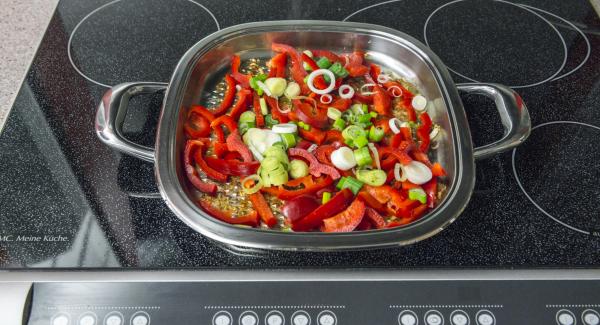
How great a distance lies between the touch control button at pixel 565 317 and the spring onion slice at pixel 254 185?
20.1 inches

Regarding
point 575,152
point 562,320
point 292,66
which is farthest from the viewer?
point 292,66

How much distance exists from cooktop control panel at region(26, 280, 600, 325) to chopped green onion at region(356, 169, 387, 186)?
0.64 ft

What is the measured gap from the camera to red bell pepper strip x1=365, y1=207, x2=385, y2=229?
829 millimetres

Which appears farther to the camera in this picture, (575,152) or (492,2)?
(492,2)

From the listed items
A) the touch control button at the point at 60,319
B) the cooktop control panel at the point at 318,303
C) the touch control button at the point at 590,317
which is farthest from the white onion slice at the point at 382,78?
the touch control button at the point at 60,319

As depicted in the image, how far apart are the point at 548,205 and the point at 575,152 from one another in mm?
167

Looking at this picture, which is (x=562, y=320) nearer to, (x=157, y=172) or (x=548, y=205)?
(x=548, y=205)

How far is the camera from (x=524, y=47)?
117cm

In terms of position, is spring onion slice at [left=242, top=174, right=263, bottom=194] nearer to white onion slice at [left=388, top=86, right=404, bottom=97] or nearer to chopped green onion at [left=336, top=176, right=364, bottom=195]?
chopped green onion at [left=336, top=176, right=364, bottom=195]

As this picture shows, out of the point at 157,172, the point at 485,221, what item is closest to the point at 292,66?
the point at 157,172

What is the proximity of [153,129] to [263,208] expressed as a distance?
0.30m

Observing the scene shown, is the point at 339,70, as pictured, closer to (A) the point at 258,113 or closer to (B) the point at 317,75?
(B) the point at 317,75

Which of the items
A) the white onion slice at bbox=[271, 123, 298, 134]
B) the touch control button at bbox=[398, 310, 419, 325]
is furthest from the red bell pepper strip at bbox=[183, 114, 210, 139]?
the touch control button at bbox=[398, 310, 419, 325]

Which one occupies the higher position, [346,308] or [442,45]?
[442,45]
